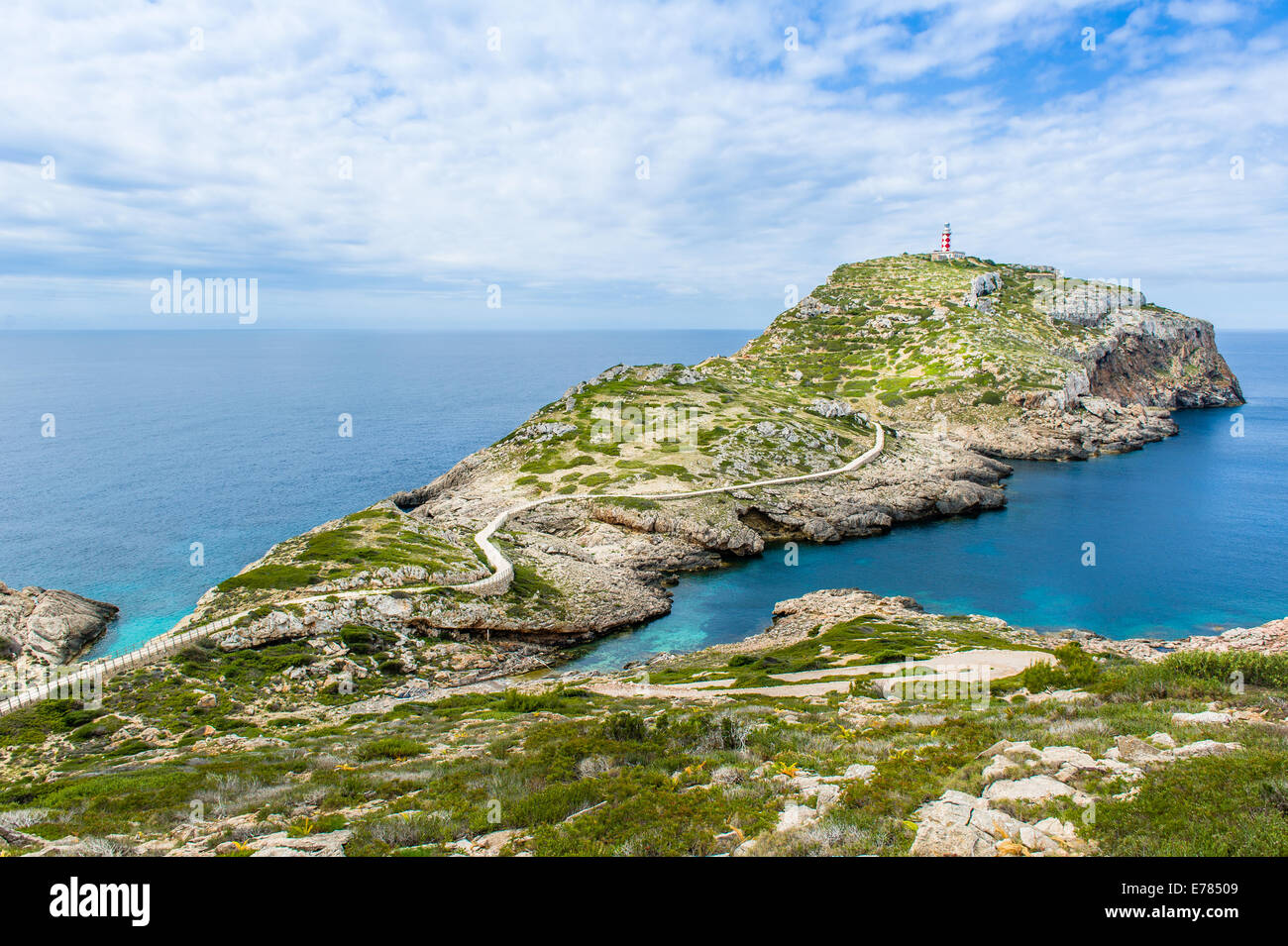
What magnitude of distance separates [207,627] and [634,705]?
28674mm

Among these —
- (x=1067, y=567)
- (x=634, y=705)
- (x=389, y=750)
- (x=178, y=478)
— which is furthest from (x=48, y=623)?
(x=1067, y=567)

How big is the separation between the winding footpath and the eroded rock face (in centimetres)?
668

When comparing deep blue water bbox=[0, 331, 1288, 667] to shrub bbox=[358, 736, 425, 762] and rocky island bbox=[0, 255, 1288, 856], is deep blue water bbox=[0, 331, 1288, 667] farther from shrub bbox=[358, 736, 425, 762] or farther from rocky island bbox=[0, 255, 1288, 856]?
shrub bbox=[358, 736, 425, 762]

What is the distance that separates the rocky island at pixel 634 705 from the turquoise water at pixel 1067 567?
143 inches

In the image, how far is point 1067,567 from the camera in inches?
2618

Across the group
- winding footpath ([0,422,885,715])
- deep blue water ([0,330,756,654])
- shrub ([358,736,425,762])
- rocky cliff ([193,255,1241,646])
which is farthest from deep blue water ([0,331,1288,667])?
shrub ([358,736,425,762])

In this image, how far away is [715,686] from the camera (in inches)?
1337

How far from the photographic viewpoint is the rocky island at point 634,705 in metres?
12.2

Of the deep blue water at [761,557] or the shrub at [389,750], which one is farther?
the deep blue water at [761,557]

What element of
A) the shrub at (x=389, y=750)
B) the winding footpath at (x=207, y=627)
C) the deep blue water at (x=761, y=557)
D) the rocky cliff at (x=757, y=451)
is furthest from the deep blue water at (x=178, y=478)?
the shrub at (x=389, y=750)

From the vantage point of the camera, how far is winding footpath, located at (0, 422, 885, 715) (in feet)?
109

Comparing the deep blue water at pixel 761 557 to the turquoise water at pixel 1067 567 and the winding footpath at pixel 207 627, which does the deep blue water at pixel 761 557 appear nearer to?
the turquoise water at pixel 1067 567

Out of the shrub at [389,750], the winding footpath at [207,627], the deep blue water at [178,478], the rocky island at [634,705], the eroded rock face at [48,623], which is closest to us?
the rocky island at [634,705]

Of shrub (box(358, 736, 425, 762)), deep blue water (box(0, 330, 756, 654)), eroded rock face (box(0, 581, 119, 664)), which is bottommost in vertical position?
eroded rock face (box(0, 581, 119, 664))
